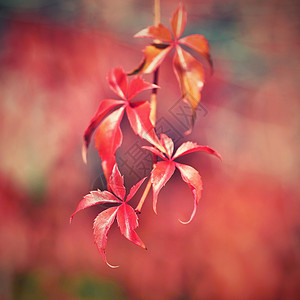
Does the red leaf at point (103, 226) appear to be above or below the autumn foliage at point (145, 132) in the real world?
below

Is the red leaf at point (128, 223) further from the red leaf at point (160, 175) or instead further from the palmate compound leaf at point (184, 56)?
the palmate compound leaf at point (184, 56)

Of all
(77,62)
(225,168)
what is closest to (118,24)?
(77,62)

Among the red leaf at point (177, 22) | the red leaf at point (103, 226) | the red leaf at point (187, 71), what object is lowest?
the red leaf at point (103, 226)

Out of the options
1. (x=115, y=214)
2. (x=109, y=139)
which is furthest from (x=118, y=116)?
(x=115, y=214)

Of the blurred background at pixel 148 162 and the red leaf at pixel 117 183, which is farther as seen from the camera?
the blurred background at pixel 148 162

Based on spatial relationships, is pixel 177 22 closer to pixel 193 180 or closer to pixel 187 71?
pixel 187 71

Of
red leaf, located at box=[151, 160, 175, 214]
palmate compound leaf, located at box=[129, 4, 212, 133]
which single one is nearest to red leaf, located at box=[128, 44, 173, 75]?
palmate compound leaf, located at box=[129, 4, 212, 133]

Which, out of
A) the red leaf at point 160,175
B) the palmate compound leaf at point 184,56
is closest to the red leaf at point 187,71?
the palmate compound leaf at point 184,56
